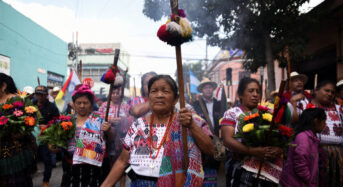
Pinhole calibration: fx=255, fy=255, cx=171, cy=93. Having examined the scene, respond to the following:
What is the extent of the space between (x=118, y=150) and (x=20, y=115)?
5.88 feet

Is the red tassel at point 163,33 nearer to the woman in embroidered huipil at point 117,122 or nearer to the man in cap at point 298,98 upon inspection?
the man in cap at point 298,98

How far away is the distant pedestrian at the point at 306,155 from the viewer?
10.7ft

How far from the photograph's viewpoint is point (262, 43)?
862 cm

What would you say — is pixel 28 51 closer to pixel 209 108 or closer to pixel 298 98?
pixel 209 108

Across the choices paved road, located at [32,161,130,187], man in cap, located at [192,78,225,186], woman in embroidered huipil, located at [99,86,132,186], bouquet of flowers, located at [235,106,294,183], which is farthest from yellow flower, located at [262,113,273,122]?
paved road, located at [32,161,130,187]

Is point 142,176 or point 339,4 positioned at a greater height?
point 339,4

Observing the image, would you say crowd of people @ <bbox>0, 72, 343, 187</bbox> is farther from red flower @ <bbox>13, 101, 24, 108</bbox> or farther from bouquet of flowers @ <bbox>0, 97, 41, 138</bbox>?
red flower @ <bbox>13, 101, 24, 108</bbox>

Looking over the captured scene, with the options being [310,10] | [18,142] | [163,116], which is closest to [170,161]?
[163,116]

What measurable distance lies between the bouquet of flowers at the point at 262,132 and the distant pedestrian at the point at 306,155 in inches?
35.0

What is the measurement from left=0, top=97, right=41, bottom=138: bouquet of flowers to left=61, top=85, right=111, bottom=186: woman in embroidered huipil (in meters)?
0.60

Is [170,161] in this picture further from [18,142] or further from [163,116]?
[18,142]

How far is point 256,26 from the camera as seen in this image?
24.4ft

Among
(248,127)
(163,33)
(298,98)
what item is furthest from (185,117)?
(298,98)

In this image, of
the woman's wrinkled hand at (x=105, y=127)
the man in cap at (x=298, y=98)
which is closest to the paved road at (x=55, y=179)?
the man in cap at (x=298, y=98)
